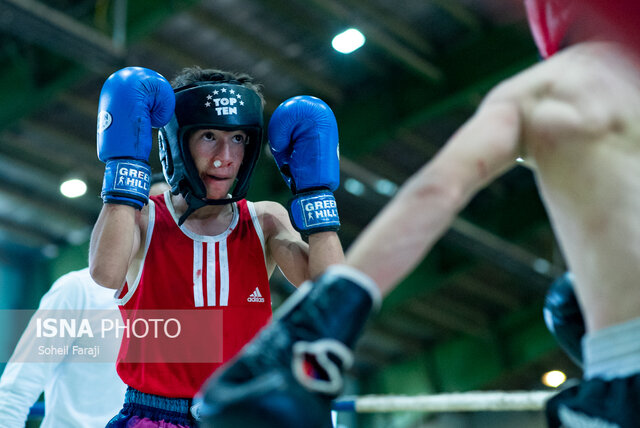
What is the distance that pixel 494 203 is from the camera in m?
8.72

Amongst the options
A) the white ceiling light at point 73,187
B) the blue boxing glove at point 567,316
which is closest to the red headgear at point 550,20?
the blue boxing glove at point 567,316

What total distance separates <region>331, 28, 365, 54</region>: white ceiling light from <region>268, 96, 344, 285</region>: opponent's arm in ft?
A: 11.7

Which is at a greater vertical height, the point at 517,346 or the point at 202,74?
the point at 517,346

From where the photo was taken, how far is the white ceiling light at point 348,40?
572cm

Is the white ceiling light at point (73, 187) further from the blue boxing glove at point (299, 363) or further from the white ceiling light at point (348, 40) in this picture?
the blue boxing glove at point (299, 363)

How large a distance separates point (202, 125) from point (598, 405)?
53.2 inches

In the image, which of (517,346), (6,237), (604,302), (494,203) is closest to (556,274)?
(494,203)

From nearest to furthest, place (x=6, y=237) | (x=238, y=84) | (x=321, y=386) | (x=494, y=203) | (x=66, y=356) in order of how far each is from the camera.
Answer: (x=321, y=386) → (x=238, y=84) → (x=66, y=356) → (x=6, y=237) → (x=494, y=203)

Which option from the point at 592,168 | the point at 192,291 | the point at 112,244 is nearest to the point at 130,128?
the point at 112,244

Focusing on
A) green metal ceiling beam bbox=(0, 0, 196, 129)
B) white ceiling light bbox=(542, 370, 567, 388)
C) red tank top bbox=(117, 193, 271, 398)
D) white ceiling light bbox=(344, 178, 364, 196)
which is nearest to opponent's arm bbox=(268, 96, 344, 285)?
red tank top bbox=(117, 193, 271, 398)

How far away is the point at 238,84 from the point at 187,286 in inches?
23.5

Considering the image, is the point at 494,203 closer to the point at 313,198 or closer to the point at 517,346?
the point at 517,346

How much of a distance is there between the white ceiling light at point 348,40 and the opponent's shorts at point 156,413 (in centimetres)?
406

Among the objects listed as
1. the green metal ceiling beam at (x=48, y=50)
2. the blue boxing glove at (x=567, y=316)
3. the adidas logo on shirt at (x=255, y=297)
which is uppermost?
the green metal ceiling beam at (x=48, y=50)
